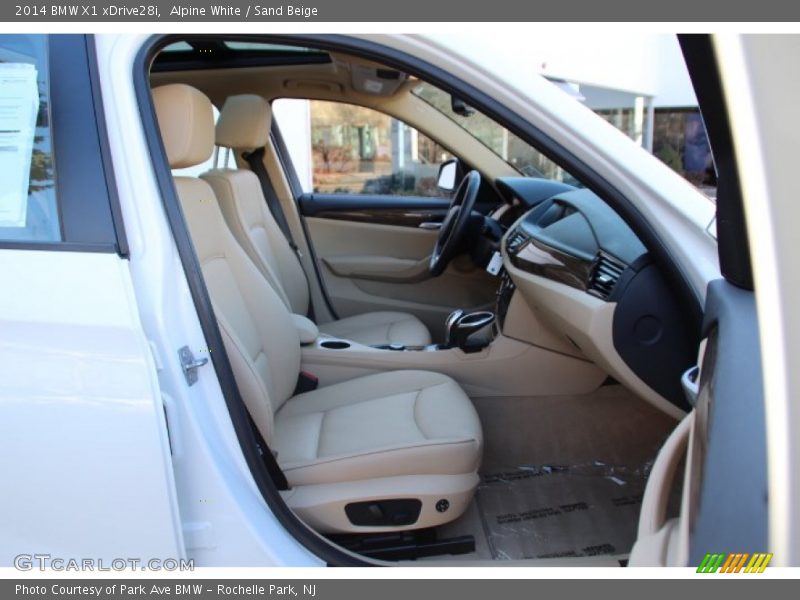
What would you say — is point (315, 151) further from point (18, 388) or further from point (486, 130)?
point (18, 388)

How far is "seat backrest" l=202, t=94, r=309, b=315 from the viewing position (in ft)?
7.52

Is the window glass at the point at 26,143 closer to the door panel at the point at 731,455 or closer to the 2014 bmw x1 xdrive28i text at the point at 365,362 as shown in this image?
the 2014 bmw x1 xdrive28i text at the point at 365,362

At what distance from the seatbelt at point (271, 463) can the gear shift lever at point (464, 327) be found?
0.91 m

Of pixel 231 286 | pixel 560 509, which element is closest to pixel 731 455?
pixel 560 509

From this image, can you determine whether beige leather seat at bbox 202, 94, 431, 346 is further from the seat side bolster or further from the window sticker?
the window sticker

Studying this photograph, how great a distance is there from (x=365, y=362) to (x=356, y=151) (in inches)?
107

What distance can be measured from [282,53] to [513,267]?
5.66 ft

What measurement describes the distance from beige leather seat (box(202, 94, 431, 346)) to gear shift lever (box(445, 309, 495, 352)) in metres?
0.20

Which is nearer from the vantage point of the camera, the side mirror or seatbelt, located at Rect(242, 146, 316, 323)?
the side mirror

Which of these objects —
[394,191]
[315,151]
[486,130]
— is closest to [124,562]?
[486,130]

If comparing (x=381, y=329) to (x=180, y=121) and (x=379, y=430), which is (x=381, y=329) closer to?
(x=379, y=430)

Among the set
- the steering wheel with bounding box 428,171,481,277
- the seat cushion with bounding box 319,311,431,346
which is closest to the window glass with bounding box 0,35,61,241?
the seat cushion with bounding box 319,311,431,346

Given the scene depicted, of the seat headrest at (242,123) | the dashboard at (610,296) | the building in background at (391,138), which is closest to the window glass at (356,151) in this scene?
the building in background at (391,138)

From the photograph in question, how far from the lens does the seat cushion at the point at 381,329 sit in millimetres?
2615
